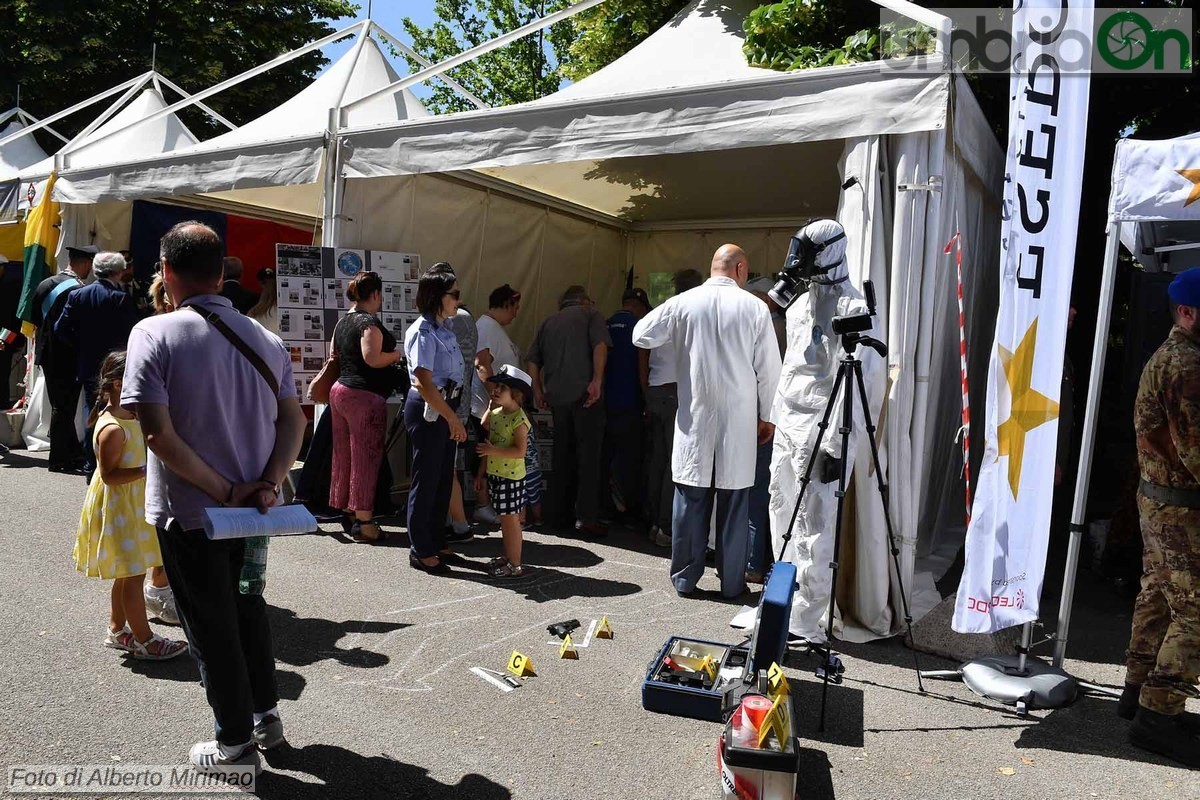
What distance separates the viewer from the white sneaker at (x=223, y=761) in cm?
294

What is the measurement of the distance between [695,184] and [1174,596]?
6480 mm

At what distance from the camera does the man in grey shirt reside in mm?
7070

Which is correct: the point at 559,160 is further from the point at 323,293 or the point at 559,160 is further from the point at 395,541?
the point at 395,541

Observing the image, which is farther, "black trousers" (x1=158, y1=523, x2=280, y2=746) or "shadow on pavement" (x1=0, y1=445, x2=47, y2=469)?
"shadow on pavement" (x1=0, y1=445, x2=47, y2=469)

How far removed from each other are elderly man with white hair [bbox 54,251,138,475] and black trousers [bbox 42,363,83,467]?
661 mm

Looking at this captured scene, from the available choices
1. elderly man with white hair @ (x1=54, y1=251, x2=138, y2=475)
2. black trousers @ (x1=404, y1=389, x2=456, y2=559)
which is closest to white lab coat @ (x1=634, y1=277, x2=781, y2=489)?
black trousers @ (x1=404, y1=389, x2=456, y2=559)

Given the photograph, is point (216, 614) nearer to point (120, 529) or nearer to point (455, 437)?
point (120, 529)

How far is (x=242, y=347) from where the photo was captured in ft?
9.56

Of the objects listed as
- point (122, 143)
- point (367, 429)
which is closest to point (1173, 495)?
point (367, 429)

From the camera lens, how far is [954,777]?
10.8ft

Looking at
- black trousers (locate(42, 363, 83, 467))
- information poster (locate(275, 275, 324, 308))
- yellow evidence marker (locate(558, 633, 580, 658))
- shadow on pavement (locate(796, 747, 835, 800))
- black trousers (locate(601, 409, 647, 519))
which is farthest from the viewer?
black trousers (locate(42, 363, 83, 467))

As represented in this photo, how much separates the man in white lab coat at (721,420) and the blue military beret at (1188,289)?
2188 mm

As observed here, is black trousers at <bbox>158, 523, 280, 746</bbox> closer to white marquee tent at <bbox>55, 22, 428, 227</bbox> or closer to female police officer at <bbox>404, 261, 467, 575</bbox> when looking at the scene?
female police officer at <bbox>404, 261, 467, 575</bbox>

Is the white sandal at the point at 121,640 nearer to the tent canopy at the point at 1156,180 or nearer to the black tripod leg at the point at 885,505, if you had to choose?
the black tripod leg at the point at 885,505
